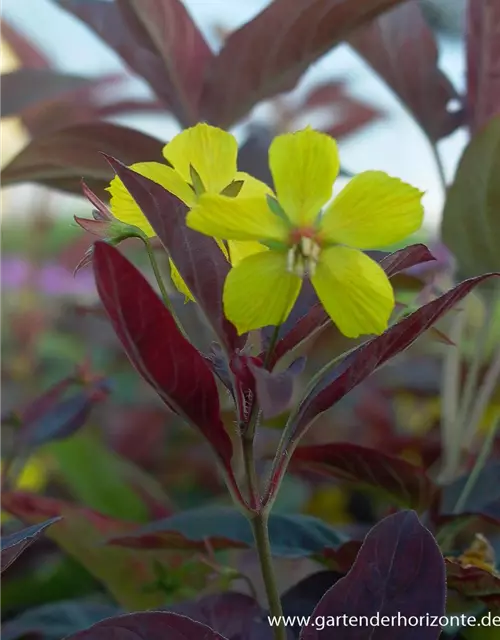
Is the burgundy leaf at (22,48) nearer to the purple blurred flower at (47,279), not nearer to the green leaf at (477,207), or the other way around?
the purple blurred flower at (47,279)

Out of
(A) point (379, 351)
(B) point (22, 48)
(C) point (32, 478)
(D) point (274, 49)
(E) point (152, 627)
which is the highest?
(B) point (22, 48)

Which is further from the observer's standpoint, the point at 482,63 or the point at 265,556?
the point at 482,63

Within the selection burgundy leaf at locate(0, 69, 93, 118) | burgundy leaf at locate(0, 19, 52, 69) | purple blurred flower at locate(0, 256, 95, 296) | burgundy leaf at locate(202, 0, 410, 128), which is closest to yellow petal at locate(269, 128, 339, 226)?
burgundy leaf at locate(202, 0, 410, 128)

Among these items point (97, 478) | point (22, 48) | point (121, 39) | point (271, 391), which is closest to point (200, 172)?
point (271, 391)

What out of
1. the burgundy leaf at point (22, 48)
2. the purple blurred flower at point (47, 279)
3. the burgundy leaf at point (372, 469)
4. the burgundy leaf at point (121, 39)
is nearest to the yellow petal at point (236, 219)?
the burgundy leaf at point (372, 469)

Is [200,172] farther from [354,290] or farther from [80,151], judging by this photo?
[80,151]

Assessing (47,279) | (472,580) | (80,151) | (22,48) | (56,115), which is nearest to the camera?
(472,580)

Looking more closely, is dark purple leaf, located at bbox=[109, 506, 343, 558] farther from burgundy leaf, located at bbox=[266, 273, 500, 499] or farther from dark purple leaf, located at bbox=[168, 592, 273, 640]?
burgundy leaf, located at bbox=[266, 273, 500, 499]
